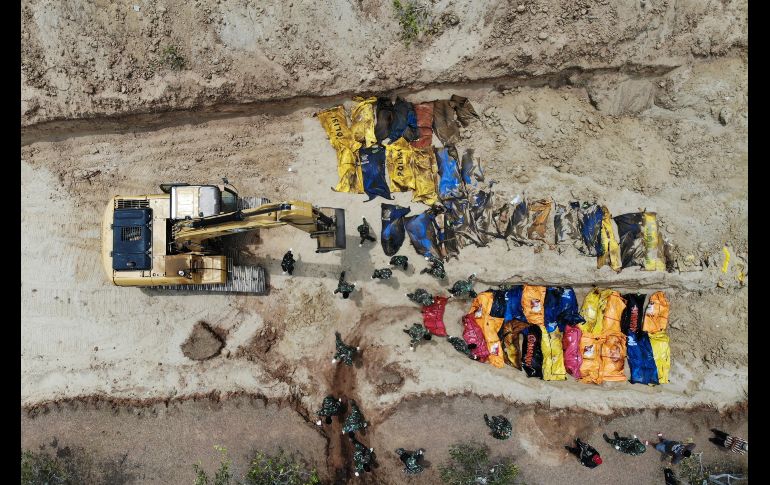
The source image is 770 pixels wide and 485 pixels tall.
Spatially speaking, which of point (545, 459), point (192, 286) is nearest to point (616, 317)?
point (545, 459)

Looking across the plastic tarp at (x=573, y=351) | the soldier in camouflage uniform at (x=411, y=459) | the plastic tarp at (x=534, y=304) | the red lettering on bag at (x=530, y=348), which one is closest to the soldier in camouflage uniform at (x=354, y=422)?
the soldier in camouflage uniform at (x=411, y=459)

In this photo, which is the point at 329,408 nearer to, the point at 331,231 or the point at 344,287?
the point at 344,287

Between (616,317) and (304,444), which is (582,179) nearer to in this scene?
(616,317)

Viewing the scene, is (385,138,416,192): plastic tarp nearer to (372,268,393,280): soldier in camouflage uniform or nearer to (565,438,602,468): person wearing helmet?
(372,268,393,280): soldier in camouflage uniform

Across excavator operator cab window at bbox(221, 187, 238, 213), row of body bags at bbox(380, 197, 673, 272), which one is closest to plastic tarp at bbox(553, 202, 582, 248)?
row of body bags at bbox(380, 197, 673, 272)

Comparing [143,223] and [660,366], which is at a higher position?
[143,223]

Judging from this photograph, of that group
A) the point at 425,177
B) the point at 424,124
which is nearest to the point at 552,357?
the point at 425,177
